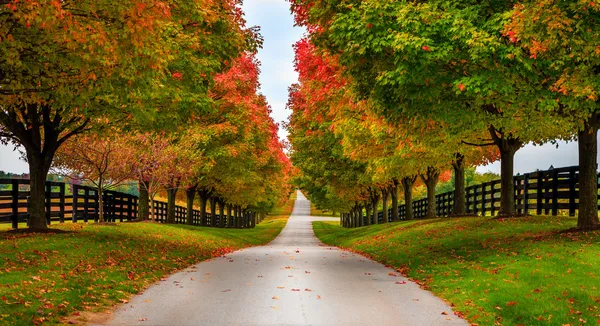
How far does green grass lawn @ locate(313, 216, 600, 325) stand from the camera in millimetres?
8703

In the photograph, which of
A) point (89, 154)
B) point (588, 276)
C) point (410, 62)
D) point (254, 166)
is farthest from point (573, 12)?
point (254, 166)

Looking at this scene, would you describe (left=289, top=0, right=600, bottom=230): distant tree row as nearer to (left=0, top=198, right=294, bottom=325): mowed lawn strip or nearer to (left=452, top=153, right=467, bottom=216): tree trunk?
(left=0, top=198, right=294, bottom=325): mowed lawn strip

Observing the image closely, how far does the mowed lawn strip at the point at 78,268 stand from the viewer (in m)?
8.66

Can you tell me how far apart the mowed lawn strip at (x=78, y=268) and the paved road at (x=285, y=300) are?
715mm

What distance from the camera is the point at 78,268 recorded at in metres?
12.2

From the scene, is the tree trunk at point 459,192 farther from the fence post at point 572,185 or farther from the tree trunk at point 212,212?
the tree trunk at point 212,212

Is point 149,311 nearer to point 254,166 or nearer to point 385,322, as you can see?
point 385,322

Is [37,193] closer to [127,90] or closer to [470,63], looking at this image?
[127,90]

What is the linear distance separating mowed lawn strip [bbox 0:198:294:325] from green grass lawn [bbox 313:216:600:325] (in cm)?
617

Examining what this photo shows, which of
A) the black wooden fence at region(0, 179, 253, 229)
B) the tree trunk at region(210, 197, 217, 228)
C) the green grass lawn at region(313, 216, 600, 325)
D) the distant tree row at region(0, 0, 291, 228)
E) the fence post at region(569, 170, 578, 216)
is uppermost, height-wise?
the distant tree row at region(0, 0, 291, 228)

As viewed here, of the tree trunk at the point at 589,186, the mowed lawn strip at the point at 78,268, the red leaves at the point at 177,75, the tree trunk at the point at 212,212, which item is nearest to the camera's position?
the mowed lawn strip at the point at 78,268

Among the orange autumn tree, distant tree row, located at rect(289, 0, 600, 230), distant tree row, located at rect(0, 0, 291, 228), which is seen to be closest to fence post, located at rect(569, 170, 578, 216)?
distant tree row, located at rect(289, 0, 600, 230)

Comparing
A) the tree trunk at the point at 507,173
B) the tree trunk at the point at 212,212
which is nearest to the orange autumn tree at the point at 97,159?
the tree trunk at the point at 507,173

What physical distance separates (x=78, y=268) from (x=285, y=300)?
506 cm
